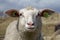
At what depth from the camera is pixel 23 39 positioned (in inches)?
320

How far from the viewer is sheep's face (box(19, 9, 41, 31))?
728cm

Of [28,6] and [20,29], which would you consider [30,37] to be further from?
[28,6]

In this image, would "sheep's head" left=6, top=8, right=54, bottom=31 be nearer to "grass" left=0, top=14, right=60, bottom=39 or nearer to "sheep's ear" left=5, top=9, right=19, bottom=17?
"sheep's ear" left=5, top=9, right=19, bottom=17

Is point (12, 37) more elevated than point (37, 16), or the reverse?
point (37, 16)

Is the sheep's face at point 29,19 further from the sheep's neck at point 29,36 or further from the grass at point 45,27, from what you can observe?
the grass at point 45,27

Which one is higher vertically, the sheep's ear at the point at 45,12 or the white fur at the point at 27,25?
the sheep's ear at the point at 45,12

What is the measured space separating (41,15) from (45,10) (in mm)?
188

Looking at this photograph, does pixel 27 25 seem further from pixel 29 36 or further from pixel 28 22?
pixel 29 36

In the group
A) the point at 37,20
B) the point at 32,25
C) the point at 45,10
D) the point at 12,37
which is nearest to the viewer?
the point at 32,25

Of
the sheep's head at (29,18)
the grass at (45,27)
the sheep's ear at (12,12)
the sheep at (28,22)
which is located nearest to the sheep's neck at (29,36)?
the sheep at (28,22)

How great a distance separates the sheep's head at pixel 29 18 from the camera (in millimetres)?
7289

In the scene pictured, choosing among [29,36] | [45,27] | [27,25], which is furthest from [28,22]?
[45,27]

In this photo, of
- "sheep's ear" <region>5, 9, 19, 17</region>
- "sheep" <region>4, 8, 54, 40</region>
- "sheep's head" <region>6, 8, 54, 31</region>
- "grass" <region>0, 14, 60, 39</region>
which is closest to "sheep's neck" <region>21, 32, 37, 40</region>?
"sheep" <region>4, 8, 54, 40</region>

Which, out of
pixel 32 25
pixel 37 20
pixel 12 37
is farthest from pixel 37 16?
pixel 12 37
